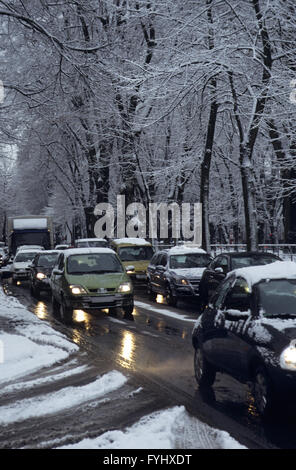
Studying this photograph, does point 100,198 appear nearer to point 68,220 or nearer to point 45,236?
point 45,236

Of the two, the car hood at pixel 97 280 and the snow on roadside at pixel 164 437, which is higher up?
the car hood at pixel 97 280

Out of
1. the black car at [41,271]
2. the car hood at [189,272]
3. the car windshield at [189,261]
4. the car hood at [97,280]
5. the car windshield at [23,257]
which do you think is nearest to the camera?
the car hood at [97,280]

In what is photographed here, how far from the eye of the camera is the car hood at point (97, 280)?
16.2 m

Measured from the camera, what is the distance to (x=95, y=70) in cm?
1552

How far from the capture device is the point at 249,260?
1742 cm

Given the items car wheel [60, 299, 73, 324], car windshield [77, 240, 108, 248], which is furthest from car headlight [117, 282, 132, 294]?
car windshield [77, 240, 108, 248]

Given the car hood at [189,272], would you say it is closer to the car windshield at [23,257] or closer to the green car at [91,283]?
the green car at [91,283]

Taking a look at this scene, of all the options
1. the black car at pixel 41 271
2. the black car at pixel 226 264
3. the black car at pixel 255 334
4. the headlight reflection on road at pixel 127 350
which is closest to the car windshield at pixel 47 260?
the black car at pixel 41 271

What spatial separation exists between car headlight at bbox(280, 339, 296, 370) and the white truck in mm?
32254

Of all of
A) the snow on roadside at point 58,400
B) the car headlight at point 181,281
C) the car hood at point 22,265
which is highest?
the car headlight at point 181,281

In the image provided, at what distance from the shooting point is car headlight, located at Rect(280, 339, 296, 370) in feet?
21.2

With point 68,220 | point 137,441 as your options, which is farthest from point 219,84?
point 68,220

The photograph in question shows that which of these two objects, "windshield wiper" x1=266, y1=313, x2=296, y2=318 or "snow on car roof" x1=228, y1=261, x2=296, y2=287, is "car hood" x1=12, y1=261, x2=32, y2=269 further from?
"windshield wiper" x1=266, y1=313, x2=296, y2=318

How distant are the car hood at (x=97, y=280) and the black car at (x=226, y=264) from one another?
2.31 m
